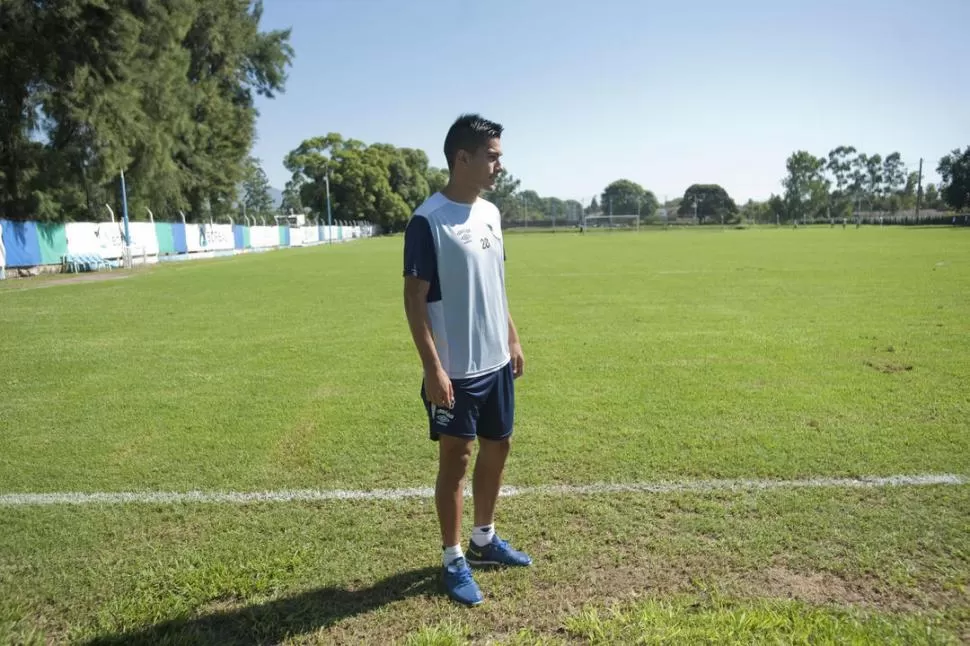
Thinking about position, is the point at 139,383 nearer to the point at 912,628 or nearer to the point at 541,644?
the point at 541,644

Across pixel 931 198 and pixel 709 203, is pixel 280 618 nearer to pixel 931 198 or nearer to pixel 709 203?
pixel 709 203

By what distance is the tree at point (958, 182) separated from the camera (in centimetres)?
7687

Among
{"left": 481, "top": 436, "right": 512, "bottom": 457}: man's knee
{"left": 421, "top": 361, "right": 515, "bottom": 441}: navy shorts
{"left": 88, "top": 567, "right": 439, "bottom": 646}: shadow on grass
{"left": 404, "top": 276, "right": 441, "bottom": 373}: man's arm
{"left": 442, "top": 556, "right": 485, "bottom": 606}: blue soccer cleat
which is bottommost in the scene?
{"left": 88, "top": 567, "right": 439, "bottom": 646}: shadow on grass

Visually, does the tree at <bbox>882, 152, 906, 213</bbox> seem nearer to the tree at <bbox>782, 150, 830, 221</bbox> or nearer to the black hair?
the tree at <bbox>782, 150, 830, 221</bbox>

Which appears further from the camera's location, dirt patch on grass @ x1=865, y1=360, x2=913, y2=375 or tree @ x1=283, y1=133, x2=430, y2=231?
tree @ x1=283, y1=133, x2=430, y2=231

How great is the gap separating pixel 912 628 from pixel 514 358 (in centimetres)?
202

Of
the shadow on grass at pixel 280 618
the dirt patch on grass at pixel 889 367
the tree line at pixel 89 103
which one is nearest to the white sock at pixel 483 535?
the shadow on grass at pixel 280 618

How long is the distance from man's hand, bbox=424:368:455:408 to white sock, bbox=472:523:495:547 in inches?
32.2

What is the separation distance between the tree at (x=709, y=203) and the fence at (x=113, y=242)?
277 feet

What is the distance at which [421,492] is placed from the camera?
376cm

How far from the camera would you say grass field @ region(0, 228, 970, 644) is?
2.57m

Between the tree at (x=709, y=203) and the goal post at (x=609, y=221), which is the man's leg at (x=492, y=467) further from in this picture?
the tree at (x=709, y=203)

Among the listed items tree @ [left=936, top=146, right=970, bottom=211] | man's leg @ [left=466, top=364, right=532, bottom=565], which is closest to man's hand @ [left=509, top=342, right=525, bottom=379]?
man's leg @ [left=466, top=364, right=532, bottom=565]

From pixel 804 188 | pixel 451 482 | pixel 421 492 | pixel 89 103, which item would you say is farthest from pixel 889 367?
pixel 804 188
